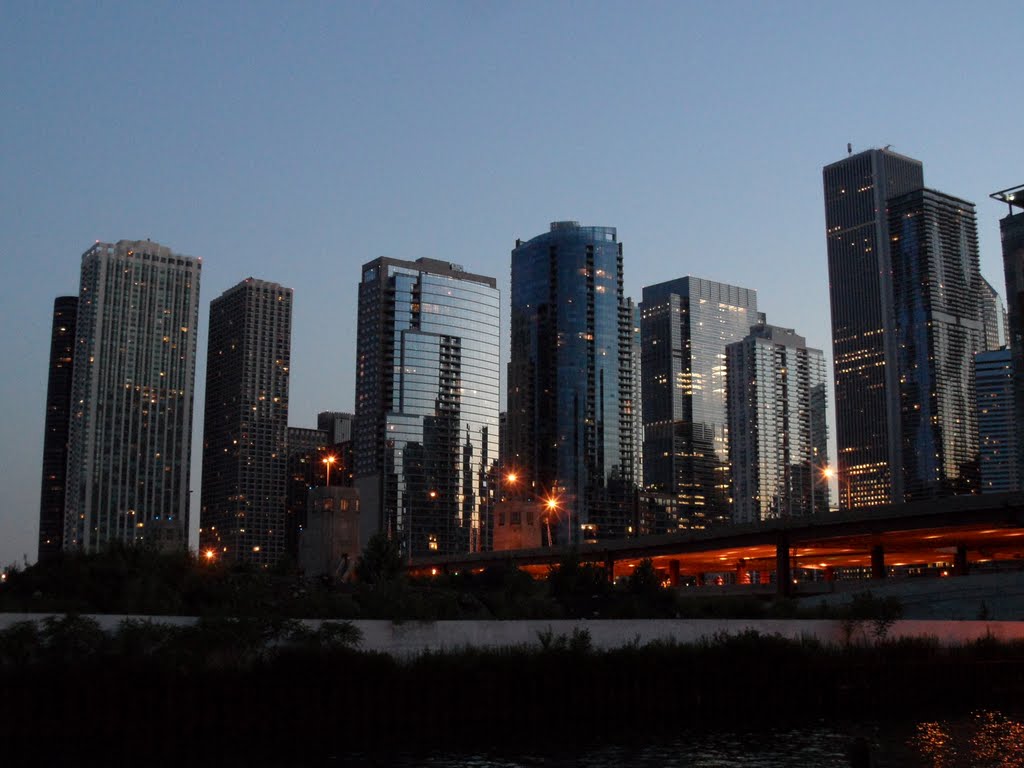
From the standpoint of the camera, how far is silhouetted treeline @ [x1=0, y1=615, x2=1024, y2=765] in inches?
1668

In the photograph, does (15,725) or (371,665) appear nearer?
(15,725)

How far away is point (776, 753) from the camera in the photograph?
139 feet

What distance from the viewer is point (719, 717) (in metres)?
52.5

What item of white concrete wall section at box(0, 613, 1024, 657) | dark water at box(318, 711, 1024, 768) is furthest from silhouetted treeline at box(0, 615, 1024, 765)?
dark water at box(318, 711, 1024, 768)

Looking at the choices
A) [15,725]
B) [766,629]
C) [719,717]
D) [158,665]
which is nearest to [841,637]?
[766,629]

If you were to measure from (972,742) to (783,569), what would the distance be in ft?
219

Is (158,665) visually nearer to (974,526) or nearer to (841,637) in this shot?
(841,637)

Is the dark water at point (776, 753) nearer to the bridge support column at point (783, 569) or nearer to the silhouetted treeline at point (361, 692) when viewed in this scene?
the silhouetted treeline at point (361, 692)

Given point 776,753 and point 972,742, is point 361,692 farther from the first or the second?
point 972,742

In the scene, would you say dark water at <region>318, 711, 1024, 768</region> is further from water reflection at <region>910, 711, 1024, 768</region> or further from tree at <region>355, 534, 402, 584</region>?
tree at <region>355, 534, 402, 584</region>

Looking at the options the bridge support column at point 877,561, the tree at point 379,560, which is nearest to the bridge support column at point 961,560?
the bridge support column at point 877,561

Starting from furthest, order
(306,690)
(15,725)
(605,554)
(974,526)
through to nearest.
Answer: (605,554) < (974,526) < (306,690) < (15,725)

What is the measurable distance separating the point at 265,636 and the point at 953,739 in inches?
1129

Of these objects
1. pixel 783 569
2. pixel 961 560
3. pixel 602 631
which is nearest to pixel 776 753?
pixel 602 631
